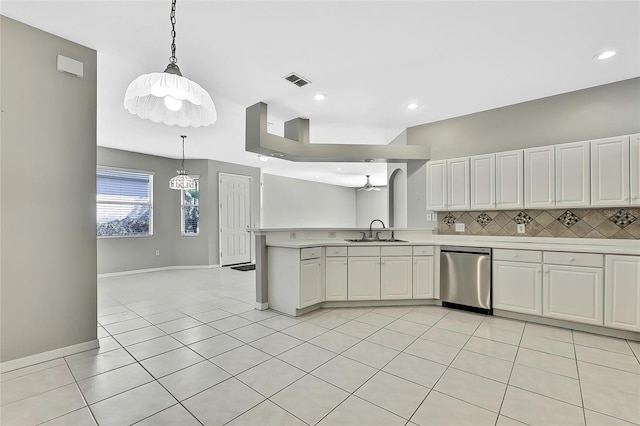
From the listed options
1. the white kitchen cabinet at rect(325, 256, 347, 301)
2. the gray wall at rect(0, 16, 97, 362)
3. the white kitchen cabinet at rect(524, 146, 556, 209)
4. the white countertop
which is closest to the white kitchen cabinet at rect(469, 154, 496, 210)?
the white kitchen cabinet at rect(524, 146, 556, 209)

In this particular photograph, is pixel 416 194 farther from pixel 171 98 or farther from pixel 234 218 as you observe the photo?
pixel 234 218

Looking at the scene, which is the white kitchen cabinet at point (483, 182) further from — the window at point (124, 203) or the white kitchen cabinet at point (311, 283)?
the window at point (124, 203)

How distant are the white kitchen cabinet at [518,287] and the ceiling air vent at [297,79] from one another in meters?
3.09

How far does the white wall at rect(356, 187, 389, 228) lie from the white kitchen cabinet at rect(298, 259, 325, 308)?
27.8 ft

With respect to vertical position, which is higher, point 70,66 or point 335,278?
point 70,66

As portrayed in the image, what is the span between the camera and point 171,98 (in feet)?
5.75

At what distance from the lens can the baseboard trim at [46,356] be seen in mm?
2201

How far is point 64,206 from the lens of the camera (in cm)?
248

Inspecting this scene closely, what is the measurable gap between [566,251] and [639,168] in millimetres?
1101

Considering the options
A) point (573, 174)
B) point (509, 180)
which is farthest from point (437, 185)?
point (573, 174)

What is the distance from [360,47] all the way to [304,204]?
805 centimetres

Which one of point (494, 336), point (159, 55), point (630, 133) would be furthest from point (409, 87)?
point (494, 336)

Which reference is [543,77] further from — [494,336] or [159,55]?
[159,55]

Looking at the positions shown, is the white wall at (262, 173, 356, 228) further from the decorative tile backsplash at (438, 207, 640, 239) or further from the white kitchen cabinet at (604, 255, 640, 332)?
the white kitchen cabinet at (604, 255, 640, 332)
